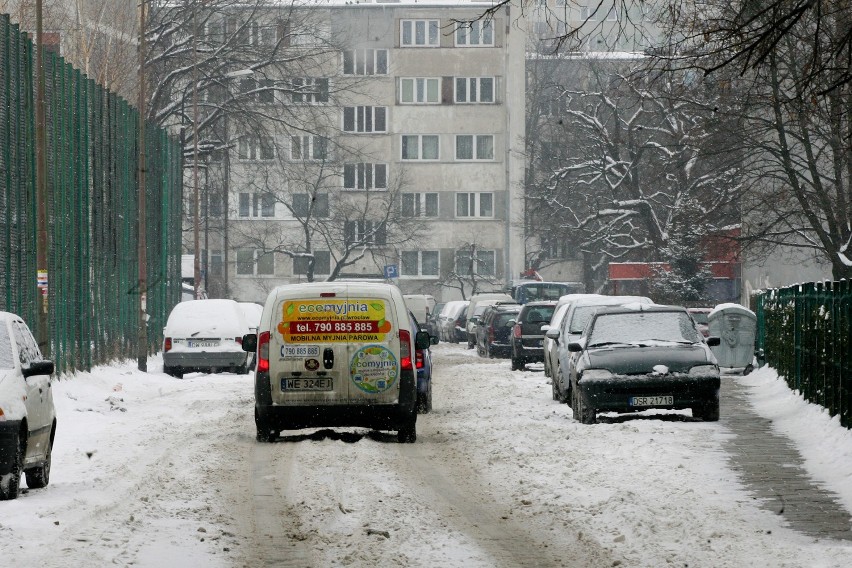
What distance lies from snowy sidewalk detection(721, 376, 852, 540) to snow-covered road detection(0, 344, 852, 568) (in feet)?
0.61

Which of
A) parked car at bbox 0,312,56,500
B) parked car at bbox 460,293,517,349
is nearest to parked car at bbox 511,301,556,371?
parked car at bbox 460,293,517,349

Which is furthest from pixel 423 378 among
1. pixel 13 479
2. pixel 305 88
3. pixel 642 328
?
pixel 305 88

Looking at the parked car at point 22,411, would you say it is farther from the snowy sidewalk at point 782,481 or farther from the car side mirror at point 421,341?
the car side mirror at point 421,341

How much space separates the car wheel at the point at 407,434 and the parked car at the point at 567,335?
4904mm

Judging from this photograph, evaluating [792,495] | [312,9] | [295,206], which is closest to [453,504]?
[792,495]

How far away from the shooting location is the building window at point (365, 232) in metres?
89.3

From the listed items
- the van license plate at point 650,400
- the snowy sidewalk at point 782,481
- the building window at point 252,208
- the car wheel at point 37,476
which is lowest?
the snowy sidewalk at point 782,481

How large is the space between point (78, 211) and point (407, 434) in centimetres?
1714

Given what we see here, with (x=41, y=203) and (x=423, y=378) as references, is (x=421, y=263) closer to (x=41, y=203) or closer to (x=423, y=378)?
(x=41, y=203)

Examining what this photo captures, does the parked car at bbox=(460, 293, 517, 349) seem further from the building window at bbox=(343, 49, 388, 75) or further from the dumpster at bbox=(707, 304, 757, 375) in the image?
the building window at bbox=(343, 49, 388, 75)

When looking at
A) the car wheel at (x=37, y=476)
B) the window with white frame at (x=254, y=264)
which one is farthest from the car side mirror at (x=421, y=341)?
the window with white frame at (x=254, y=264)

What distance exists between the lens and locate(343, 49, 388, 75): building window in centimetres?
9406

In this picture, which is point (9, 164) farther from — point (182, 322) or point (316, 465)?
point (316, 465)

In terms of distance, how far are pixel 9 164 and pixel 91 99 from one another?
838 cm
